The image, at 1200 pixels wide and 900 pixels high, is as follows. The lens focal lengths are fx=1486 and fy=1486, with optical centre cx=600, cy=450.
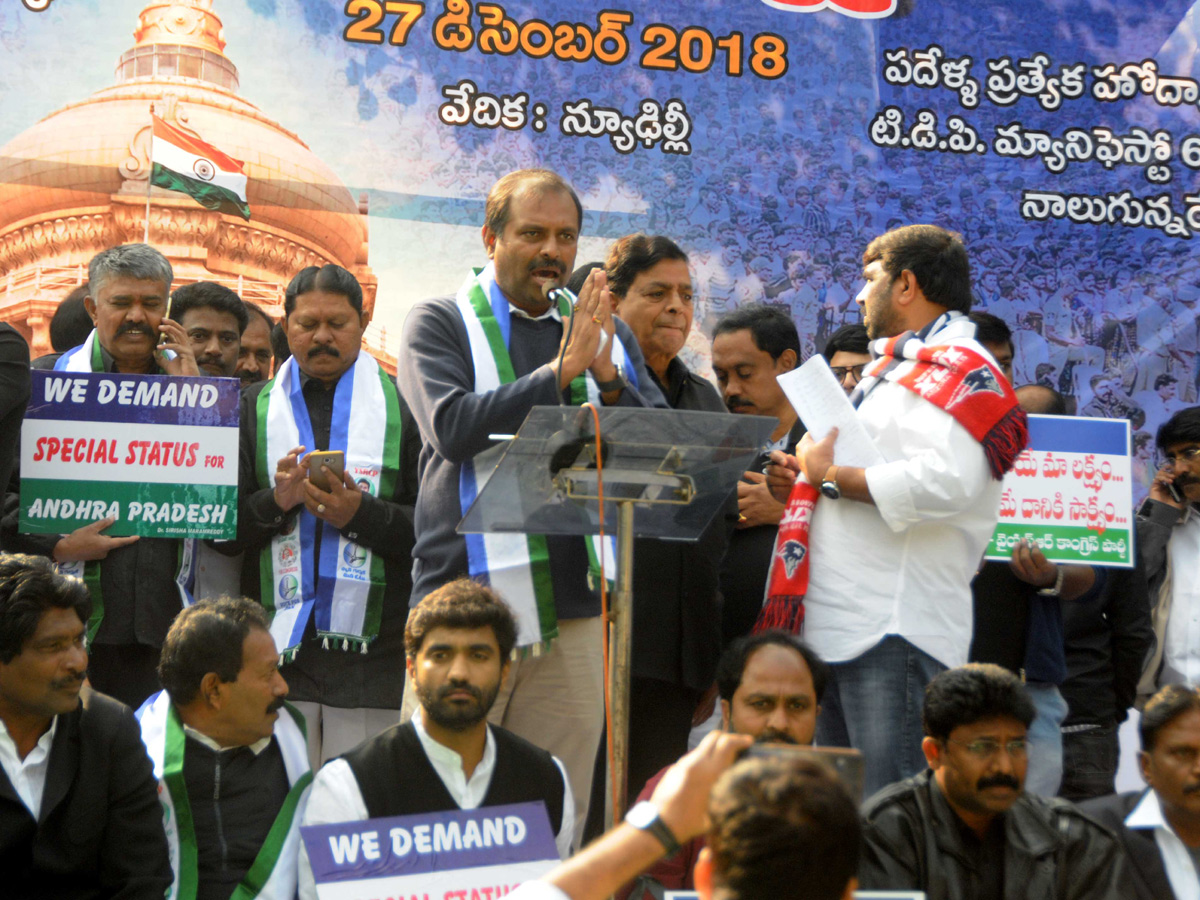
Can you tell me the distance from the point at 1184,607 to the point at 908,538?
2012 mm

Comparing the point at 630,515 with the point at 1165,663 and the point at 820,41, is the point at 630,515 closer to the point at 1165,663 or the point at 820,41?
the point at 1165,663

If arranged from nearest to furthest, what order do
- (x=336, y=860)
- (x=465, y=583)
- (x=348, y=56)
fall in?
(x=336, y=860) < (x=465, y=583) < (x=348, y=56)

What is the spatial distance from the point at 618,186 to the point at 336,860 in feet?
13.2

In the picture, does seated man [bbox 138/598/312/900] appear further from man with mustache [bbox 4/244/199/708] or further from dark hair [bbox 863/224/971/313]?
dark hair [bbox 863/224/971/313]

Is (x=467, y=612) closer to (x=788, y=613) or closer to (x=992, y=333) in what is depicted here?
(x=788, y=613)

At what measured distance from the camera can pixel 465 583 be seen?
3.88 meters

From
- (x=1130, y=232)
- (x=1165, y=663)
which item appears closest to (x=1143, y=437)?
(x=1130, y=232)

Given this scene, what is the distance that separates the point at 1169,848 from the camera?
3676mm

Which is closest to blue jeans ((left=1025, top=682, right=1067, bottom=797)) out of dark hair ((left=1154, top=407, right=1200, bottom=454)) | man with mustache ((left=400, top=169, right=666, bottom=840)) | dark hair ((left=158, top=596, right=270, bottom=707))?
dark hair ((left=1154, top=407, right=1200, bottom=454))

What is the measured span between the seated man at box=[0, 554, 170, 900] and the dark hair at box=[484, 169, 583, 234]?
1.48 m

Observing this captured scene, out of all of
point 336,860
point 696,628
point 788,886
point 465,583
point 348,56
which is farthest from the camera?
point 348,56

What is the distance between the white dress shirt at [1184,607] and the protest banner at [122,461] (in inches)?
135

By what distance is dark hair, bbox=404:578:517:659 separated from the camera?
384cm

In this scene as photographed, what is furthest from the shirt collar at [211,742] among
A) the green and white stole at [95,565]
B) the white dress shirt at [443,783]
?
the green and white stole at [95,565]
